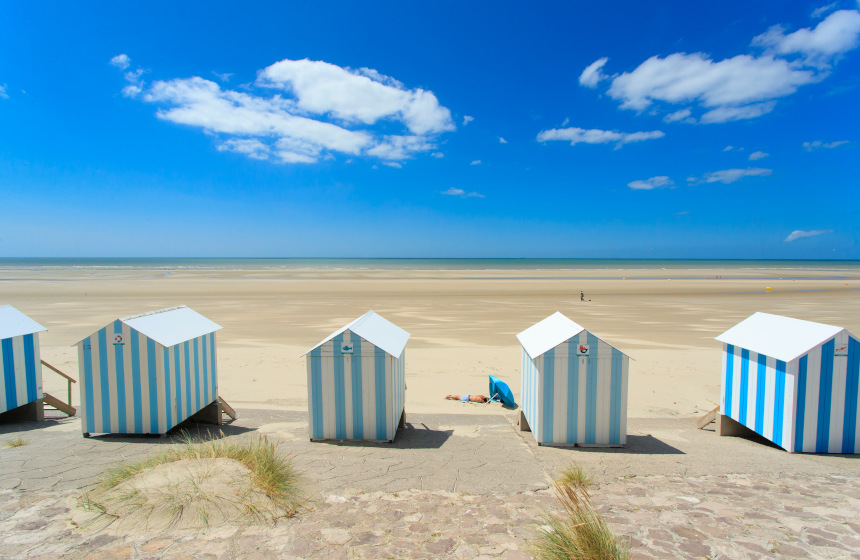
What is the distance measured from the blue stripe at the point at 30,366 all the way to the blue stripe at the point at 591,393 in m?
9.86

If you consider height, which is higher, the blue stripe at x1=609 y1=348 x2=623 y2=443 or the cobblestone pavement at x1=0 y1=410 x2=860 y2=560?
the blue stripe at x1=609 y1=348 x2=623 y2=443

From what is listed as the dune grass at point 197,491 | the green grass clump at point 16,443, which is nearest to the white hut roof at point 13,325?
the green grass clump at point 16,443

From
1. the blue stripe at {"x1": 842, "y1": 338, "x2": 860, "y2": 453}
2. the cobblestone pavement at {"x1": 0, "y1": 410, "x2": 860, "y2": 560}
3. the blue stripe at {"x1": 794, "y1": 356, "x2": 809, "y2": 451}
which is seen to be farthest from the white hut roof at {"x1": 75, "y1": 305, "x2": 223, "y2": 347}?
the blue stripe at {"x1": 842, "y1": 338, "x2": 860, "y2": 453}

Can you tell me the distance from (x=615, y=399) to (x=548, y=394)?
1.02 m

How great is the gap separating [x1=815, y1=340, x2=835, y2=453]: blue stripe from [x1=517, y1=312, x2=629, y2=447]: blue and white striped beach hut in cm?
264

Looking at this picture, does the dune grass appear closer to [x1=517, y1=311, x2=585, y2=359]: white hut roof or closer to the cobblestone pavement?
the cobblestone pavement

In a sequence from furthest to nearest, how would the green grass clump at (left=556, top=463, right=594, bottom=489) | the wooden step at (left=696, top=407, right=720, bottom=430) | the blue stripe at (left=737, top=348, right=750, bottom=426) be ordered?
the wooden step at (left=696, top=407, right=720, bottom=430) → the blue stripe at (left=737, top=348, right=750, bottom=426) → the green grass clump at (left=556, top=463, right=594, bottom=489)

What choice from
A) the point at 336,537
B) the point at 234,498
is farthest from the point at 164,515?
the point at 336,537

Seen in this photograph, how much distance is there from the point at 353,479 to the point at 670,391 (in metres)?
8.50

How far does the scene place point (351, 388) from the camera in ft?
23.0

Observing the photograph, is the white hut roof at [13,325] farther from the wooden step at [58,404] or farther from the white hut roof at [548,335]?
the white hut roof at [548,335]

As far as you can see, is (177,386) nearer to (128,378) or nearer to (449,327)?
(128,378)

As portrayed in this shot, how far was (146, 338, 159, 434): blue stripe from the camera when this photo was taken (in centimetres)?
696

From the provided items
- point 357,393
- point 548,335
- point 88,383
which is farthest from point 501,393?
point 88,383
